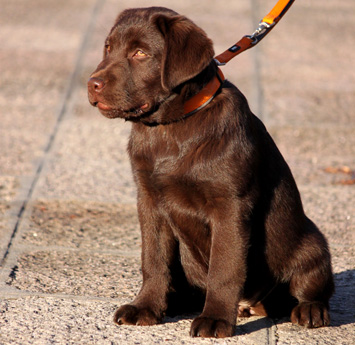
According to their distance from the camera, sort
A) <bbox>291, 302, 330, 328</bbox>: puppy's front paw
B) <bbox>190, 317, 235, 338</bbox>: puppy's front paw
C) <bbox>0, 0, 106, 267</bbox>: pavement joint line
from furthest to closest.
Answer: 1. <bbox>0, 0, 106, 267</bbox>: pavement joint line
2. <bbox>291, 302, 330, 328</bbox>: puppy's front paw
3. <bbox>190, 317, 235, 338</bbox>: puppy's front paw

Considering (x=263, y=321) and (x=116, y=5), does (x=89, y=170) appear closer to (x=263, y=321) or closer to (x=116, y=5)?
(x=263, y=321)

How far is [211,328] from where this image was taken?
3.29m

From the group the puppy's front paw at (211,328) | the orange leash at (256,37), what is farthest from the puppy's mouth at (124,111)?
the puppy's front paw at (211,328)

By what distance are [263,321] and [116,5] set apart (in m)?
8.92

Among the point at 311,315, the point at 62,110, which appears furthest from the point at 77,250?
the point at 62,110

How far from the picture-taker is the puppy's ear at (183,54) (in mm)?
3336

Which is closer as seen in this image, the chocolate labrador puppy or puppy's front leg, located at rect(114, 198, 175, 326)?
the chocolate labrador puppy

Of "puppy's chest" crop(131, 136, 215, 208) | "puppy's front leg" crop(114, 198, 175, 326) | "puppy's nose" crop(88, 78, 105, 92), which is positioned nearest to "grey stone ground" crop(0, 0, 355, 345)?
"puppy's front leg" crop(114, 198, 175, 326)

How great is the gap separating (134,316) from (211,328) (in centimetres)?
40

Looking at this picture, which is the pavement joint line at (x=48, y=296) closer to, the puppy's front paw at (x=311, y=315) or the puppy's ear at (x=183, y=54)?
the puppy's front paw at (x=311, y=315)

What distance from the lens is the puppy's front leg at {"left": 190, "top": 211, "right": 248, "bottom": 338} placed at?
10.9 ft

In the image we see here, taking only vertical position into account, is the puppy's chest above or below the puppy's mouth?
below

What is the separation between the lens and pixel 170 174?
11.1 ft

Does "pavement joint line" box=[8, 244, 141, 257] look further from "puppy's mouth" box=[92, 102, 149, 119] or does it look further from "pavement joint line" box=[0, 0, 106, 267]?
"puppy's mouth" box=[92, 102, 149, 119]
